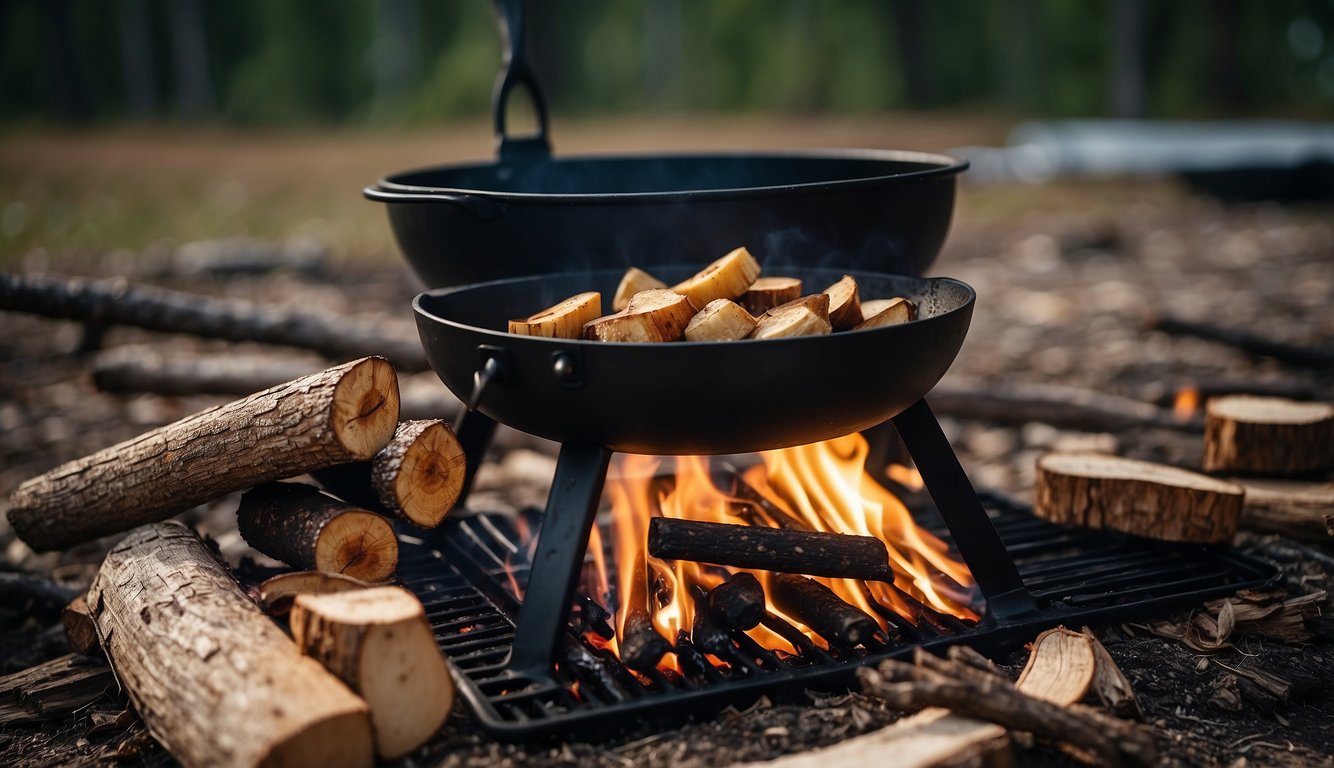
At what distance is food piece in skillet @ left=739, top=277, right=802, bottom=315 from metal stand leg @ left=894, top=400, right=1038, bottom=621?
38cm

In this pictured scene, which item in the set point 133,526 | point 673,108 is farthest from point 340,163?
point 133,526

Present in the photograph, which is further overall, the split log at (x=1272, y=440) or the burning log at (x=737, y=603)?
the split log at (x=1272, y=440)

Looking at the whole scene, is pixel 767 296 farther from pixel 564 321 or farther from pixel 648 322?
pixel 564 321

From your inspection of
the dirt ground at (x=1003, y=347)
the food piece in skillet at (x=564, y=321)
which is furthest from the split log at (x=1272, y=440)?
the food piece in skillet at (x=564, y=321)

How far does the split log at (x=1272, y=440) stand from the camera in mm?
3229

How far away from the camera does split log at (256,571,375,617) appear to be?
7.34ft

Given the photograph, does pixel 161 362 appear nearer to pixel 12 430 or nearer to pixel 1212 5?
pixel 12 430

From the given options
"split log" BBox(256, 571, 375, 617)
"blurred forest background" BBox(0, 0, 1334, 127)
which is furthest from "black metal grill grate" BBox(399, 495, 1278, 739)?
"blurred forest background" BBox(0, 0, 1334, 127)

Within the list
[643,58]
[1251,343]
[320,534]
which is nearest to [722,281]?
[320,534]

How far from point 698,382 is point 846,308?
497 millimetres

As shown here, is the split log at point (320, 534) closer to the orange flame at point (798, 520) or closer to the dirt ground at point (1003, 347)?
the dirt ground at point (1003, 347)

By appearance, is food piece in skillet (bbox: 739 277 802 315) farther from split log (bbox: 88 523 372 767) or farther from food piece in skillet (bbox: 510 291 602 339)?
split log (bbox: 88 523 372 767)

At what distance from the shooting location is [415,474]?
2.42 meters

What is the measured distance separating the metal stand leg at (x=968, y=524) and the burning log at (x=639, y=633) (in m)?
0.69
